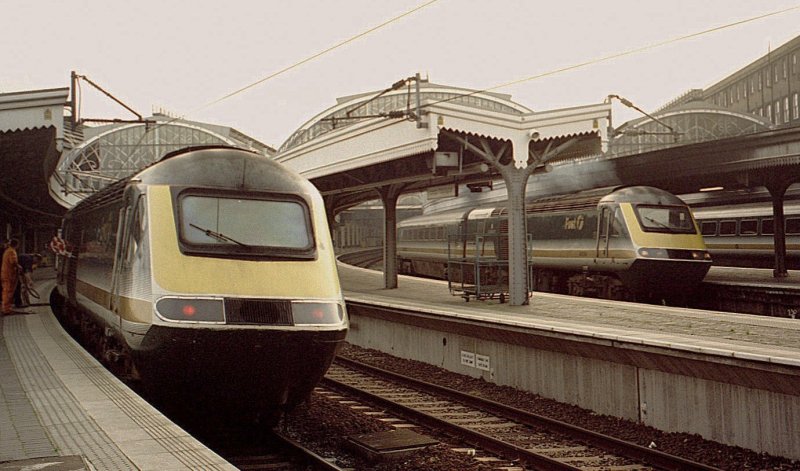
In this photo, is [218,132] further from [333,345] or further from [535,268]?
[333,345]

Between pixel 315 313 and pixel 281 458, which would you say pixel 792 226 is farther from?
pixel 281 458

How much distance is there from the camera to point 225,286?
8.20 meters

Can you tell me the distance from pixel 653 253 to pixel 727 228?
11.2 m

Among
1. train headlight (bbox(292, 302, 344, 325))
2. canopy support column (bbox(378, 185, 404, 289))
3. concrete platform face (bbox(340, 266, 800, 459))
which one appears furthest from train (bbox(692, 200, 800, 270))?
train headlight (bbox(292, 302, 344, 325))

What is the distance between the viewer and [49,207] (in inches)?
1574

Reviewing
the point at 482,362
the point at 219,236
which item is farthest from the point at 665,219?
the point at 219,236

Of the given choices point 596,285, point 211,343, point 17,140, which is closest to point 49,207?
point 17,140

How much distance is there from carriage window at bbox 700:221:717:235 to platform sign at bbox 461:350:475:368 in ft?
63.7

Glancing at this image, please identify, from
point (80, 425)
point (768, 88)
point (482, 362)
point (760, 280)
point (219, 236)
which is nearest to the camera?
point (80, 425)

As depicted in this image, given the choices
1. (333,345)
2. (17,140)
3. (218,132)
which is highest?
(218,132)

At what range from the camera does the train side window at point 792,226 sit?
26828 millimetres

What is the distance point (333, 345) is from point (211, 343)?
4.43 feet

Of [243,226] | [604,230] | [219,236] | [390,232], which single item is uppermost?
[390,232]

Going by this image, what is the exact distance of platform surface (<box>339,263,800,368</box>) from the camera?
922 centimetres
